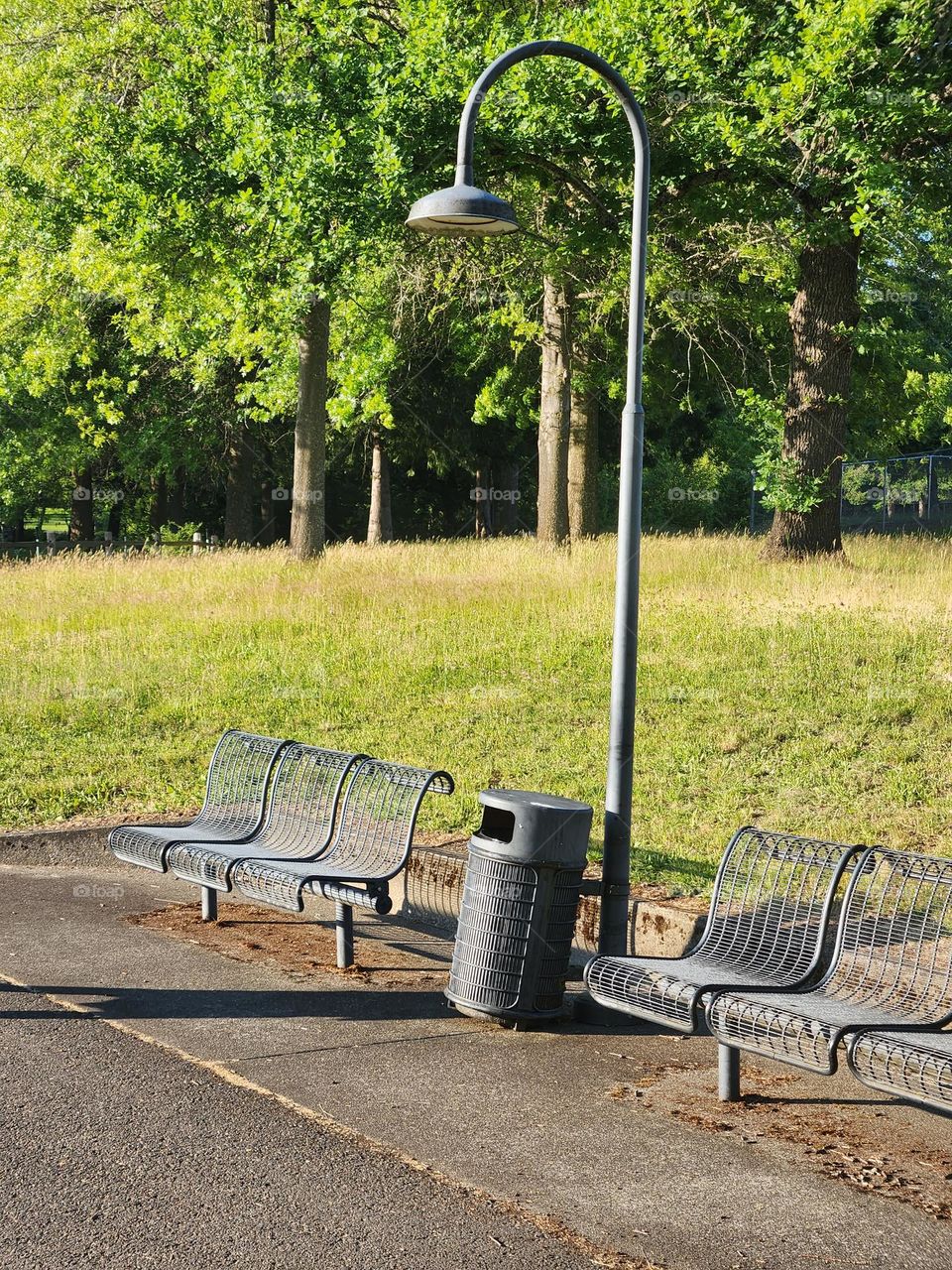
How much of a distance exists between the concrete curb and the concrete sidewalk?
693 mm

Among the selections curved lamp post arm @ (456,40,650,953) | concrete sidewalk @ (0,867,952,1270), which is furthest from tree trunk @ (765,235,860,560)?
concrete sidewalk @ (0,867,952,1270)

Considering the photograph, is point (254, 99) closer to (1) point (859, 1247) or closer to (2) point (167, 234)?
(2) point (167, 234)

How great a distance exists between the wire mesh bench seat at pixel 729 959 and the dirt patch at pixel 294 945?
1.44 meters

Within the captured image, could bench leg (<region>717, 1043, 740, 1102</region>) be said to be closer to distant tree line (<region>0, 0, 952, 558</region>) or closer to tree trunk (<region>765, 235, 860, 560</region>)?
distant tree line (<region>0, 0, 952, 558</region>)

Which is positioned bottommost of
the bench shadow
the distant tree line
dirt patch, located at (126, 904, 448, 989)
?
dirt patch, located at (126, 904, 448, 989)

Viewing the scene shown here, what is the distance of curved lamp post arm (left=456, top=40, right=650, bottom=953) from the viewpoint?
6.76 metres

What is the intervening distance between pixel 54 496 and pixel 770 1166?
45.2 meters

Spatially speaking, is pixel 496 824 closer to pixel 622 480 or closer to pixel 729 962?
pixel 729 962

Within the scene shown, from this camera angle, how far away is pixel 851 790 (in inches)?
385

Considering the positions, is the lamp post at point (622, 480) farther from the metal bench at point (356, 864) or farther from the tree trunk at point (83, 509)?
the tree trunk at point (83, 509)

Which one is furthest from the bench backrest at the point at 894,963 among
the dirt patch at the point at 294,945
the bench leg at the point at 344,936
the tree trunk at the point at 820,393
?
the tree trunk at the point at 820,393

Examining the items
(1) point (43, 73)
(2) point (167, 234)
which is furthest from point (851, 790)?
(1) point (43, 73)

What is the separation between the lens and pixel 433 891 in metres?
8.36

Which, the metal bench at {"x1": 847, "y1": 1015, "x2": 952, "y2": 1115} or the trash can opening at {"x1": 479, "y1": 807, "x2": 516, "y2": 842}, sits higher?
the trash can opening at {"x1": 479, "y1": 807, "x2": 516, "y2": 842}
